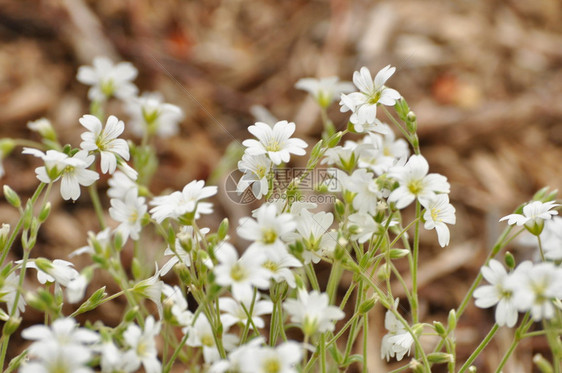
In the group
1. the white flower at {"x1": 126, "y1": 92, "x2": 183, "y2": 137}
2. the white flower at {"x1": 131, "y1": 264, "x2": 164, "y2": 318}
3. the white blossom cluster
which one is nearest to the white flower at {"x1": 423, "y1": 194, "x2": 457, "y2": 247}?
the white blossom cluster

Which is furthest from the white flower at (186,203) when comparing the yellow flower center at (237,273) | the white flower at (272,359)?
the white flower at (272,359)

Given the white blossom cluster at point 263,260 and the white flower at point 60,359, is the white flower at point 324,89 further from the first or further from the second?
the white flower at point 60,359

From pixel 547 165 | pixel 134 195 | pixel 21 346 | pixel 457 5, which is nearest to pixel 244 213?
pixel 21 346

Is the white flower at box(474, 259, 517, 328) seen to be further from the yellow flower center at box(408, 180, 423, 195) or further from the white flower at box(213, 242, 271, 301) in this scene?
the white flower at box(213, 242, 271, 301)

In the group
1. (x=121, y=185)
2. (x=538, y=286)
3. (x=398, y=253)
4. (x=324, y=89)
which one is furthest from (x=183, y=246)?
(x=324, y=89)

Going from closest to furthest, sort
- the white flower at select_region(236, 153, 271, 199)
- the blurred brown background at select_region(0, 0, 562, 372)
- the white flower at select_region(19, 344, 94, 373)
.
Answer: the white flower at select_region(19, 344, 94, 373), the white flower at select_region(236, 153, 271, 199), the blurred brown background at select_region(0, 0, 562, 372)

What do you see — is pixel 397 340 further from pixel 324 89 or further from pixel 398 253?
pixel 324 89
